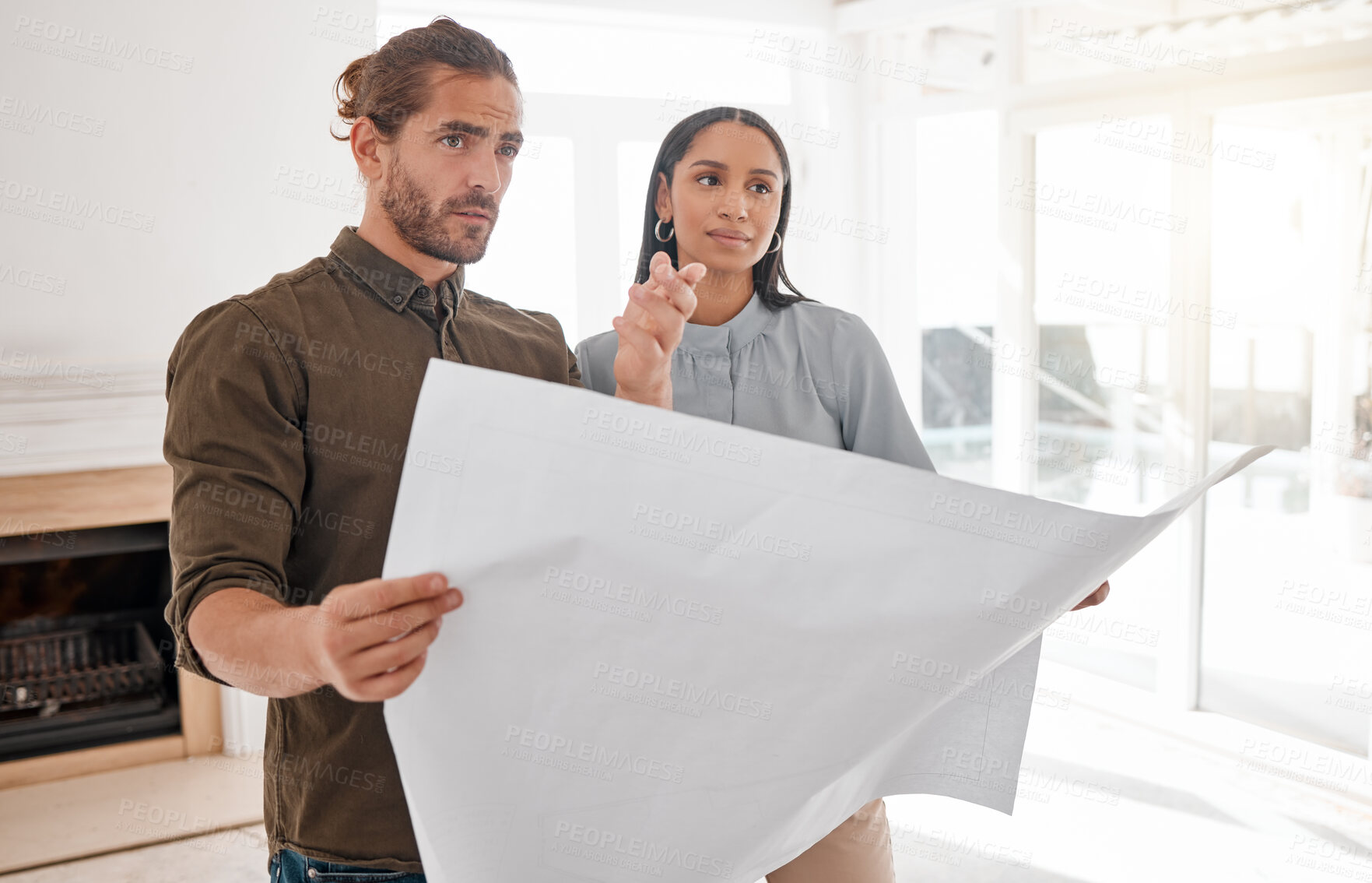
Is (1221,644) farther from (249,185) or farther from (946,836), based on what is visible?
(249,185)

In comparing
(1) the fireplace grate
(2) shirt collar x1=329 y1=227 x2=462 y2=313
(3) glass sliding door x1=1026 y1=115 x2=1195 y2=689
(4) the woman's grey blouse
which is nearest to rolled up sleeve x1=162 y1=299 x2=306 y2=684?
(2) shirt collar x1=329 y1=227 x2=462 y2=313

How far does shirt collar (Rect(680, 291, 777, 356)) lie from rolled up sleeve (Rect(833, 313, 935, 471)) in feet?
0.37

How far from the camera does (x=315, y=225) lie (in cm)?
324

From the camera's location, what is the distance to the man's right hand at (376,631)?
67 centimetres

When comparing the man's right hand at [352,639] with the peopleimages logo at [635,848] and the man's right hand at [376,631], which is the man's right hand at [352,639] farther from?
the peopleimages logo at [635,848]

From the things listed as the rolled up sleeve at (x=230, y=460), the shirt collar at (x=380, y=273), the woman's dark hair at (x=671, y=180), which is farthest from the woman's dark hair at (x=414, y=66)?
the woman's dark hair at (x=671, y=180)

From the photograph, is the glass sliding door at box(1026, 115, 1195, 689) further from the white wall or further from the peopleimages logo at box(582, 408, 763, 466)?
the peopleimages logo at box(582, 408, 763, 466)

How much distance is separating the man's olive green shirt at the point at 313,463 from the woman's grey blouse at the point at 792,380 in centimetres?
32

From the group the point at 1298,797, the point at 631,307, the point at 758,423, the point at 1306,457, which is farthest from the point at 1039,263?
the point at 631,307

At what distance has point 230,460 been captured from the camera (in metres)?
0.89

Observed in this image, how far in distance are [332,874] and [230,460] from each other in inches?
17.5

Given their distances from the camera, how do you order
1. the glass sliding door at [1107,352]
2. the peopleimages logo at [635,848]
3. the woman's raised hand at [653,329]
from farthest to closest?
the glass sliding door at [1107,352]
the woman's raised hand at [653,329]
the peopleimages logo at [635,848]

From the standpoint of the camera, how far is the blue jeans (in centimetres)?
102

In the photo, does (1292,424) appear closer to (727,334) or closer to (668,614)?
(727,334)
